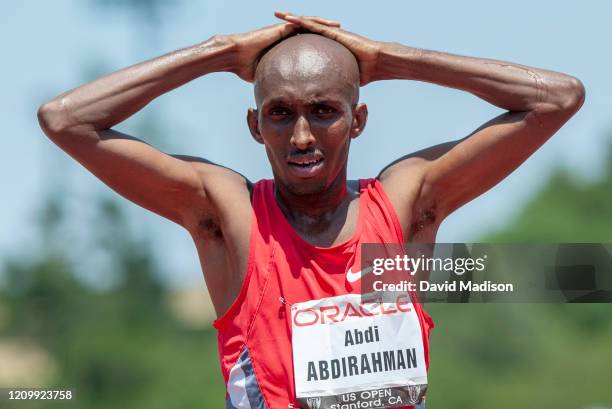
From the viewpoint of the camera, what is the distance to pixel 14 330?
25031mm

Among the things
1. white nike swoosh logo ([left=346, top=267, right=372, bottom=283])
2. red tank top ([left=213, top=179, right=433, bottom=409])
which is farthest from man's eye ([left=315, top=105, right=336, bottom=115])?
white nike swoosh logo ([left=346, top=267, right=372, bottom=283])

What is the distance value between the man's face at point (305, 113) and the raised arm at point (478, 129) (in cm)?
23

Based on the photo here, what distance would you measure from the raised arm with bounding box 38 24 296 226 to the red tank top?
330mm

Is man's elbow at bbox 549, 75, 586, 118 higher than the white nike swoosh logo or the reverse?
higher

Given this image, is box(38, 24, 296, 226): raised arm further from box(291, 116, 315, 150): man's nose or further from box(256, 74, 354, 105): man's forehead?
box(291, 116, 315, 150): man's nose

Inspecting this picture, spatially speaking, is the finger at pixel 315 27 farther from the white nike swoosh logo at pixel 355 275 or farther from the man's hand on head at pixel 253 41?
the white nike swoosh logo at pixel 355 275

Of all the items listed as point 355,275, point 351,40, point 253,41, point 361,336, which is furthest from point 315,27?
point 361,336

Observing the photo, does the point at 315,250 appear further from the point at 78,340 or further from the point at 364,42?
the point at 78,340

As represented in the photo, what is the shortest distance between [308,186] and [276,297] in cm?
49

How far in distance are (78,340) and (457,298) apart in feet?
59.1

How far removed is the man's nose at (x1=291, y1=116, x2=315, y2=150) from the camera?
16.5 feet

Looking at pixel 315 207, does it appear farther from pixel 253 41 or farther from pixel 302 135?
pixel 253 41

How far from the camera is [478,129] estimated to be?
17.6 ft

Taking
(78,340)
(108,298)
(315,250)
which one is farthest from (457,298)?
(108,298)
